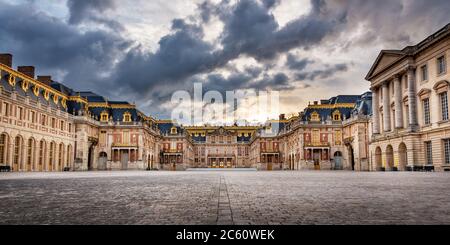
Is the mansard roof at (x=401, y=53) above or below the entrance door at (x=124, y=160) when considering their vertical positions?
above

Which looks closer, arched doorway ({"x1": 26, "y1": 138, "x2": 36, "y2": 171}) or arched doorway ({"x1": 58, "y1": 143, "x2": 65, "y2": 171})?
arched doorway ({"x1": 26, "y1": 138, "x2": 36, "y2": 171})

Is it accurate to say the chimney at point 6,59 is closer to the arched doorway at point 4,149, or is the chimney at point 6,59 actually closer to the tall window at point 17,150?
the tall window at point 17,150

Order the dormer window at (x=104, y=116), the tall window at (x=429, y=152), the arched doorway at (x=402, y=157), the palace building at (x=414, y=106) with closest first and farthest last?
1. the palace building at (x=414, y=106)
2. the tall window at (x=429, y=152)
3. the arched doorway at (x=402, y=157)
4. the dormer window at (x=104, y=116)

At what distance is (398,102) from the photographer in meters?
39.5

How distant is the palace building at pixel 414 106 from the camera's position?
32.5 metres

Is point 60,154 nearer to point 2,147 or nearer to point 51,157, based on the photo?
point 51,157

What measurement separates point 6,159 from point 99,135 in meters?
27.8

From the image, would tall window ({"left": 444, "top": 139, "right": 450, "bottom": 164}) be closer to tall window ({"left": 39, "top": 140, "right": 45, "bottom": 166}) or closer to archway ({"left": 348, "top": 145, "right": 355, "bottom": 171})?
archway ({"left": 348, "top": 145, "right": 355, "bottom": 171})

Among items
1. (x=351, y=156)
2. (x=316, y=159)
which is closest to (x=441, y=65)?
(x=351, y=156)

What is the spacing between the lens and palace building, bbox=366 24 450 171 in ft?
107

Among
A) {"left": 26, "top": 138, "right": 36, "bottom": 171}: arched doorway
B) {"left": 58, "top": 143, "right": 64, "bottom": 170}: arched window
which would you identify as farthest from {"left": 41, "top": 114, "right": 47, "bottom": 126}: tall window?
{"left": 58, "top": 143, "right": 64, "bottom": 170}: arched window

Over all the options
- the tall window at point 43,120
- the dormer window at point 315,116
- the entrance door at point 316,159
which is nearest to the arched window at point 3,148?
the tall window at point 43,120

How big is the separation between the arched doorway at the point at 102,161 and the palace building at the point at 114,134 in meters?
0.17

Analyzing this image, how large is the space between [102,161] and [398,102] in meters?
48.7
